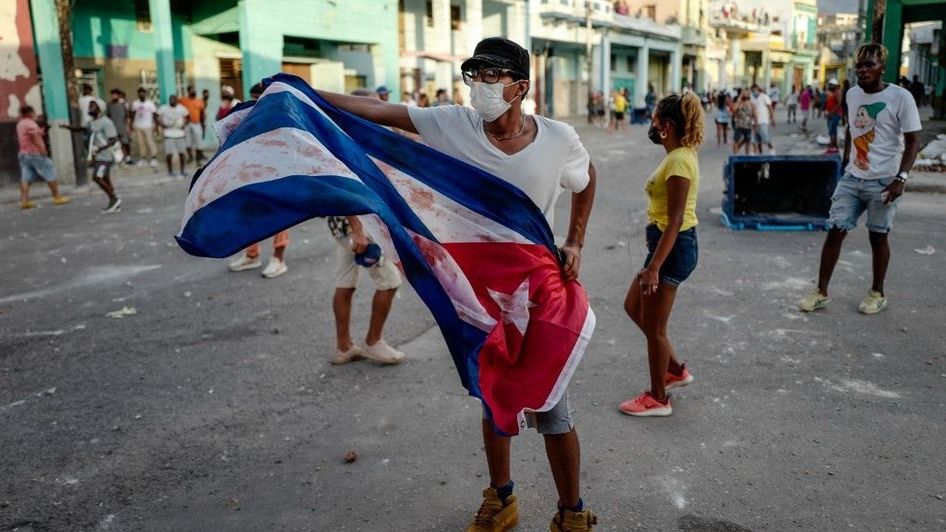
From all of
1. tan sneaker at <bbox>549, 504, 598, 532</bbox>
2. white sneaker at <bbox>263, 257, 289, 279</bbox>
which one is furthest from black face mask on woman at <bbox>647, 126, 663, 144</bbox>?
white sneaker at <bbox>263, 257, 289, 279</bbox>

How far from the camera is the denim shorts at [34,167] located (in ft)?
40.1

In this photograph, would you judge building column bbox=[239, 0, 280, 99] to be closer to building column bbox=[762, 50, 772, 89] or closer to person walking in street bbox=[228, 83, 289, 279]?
person walking in street bbox=[228, 83, 289, 279]

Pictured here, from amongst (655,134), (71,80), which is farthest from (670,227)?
(71,80)

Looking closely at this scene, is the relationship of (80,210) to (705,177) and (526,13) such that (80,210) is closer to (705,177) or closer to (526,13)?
(705,177)

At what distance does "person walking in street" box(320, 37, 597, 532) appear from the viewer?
268 centimetres

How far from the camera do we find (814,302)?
221 inches

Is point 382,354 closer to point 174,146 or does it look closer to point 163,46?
point 174,146

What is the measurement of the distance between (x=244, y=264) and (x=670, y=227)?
5.04m

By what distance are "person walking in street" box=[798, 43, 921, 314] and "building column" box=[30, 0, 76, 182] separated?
15.4 meters

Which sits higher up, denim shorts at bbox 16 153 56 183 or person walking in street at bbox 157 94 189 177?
person walking in street at bbox 157 94 189 177

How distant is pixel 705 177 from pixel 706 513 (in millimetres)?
11738

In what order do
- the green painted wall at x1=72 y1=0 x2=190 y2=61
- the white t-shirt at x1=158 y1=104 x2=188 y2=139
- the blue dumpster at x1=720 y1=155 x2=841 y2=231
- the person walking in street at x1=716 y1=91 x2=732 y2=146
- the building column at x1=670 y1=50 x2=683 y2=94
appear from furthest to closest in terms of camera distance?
the building column at x1=670 y1=50 x2=683 y2=94
the person walking in street at x1=716 y1=91 x2=732 y2=146
the green painted wall at x1=72 y1=0 x2=190 y2=61
the white t-shirt at x1=158 y1=104 x2=188 y2=139
the blue dumpster at x1=720 y1=155 x2=841 y2=231

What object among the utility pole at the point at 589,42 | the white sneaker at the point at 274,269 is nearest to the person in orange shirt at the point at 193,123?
the white sneaker at the point at 274,269

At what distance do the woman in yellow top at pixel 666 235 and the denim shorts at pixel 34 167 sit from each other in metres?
11.7
